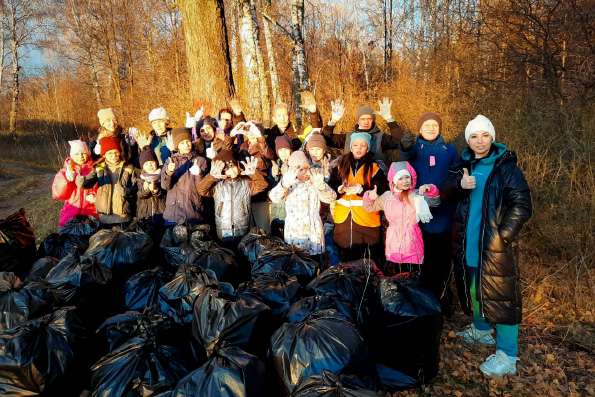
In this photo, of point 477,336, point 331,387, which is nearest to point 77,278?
point 331,387

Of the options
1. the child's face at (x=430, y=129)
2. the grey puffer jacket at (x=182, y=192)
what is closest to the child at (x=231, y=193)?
the grey puffer jacket at (x=182, y=192)

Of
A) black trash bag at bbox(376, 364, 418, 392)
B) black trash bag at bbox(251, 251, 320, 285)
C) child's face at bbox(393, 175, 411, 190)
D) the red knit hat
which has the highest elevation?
the red knit hat

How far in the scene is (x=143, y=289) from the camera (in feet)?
9.85

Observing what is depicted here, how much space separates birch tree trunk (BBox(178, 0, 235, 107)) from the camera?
7.03m

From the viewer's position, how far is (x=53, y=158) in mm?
14508

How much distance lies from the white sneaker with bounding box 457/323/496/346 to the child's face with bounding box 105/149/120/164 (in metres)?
3.96

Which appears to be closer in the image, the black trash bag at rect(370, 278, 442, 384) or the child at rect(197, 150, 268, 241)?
the black trash bag at rect(370, 278, 442, 384)

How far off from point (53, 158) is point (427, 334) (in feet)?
51.6

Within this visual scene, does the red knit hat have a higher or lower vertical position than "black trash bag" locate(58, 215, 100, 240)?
higher

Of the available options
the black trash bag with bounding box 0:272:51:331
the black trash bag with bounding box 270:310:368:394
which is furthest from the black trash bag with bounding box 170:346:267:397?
the black trash bag with bounding box 0:272:51:331

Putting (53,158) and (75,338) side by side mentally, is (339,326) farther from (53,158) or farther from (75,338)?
(53,158)

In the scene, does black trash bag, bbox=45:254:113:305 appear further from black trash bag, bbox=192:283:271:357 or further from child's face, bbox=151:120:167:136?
child's face, bbox=151:120:167:136

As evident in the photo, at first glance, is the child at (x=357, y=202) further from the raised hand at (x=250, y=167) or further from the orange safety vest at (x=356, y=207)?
the raised hand at (x=250, y=167)

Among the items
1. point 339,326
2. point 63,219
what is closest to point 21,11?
point 63,219
